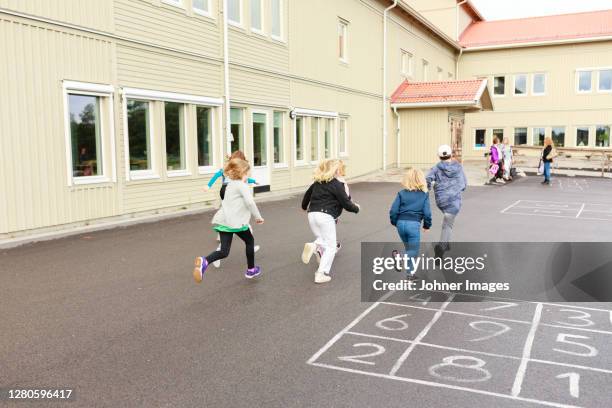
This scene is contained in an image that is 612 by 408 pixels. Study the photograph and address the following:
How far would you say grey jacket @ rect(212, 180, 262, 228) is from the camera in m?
7.22

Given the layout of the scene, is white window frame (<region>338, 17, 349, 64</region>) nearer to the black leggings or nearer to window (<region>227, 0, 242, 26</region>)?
window (<region>227, 0, 242, 26</region>)

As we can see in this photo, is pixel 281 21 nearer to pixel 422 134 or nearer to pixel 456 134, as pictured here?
pixel 422 134

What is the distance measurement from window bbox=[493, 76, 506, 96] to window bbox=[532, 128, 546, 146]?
3.33m

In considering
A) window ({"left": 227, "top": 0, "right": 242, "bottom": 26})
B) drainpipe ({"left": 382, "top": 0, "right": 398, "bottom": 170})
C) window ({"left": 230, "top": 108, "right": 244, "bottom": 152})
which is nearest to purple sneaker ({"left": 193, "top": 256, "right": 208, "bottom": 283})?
window ({"left": 230, "top": 108, "right": 244, "bottom": 152})

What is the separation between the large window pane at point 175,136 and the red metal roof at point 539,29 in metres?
30.7

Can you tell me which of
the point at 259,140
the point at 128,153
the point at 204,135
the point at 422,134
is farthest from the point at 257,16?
the point at 422,134

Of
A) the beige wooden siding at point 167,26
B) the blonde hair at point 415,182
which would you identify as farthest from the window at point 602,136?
the blonde hair at point 415,182

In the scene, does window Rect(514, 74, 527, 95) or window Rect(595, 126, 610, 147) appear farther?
window Rect(514, 74, 527, 95)

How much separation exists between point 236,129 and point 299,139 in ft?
13.4

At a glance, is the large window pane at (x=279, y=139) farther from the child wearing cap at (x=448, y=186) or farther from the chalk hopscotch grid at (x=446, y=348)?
the chalk hopscotch grid at (x=446, y=348)

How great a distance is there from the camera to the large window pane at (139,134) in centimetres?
1328

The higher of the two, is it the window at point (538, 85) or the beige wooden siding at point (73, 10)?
the window at point (538, 85)

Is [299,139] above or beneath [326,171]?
above

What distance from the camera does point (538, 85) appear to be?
128ft
